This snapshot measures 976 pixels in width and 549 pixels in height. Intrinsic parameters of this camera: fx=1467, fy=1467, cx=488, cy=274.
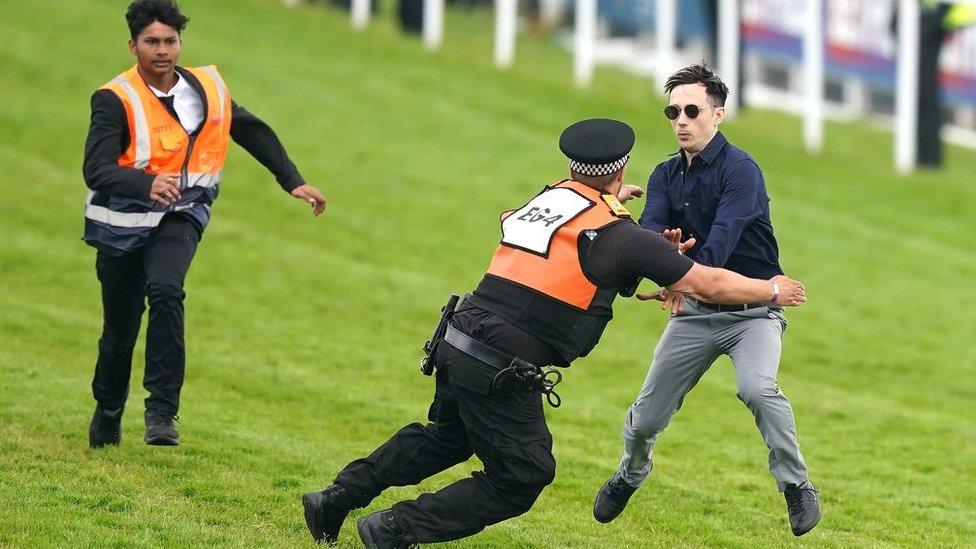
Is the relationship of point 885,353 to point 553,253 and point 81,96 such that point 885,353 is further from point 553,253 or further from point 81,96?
point 81,96

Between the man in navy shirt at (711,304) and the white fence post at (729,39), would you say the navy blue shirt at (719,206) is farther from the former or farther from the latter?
the white fence post at (729,39)

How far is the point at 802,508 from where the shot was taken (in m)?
7.59

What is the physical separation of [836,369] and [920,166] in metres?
9.89

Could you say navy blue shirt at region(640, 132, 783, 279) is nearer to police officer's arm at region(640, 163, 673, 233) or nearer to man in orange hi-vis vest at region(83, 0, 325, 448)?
police officer's arm at region(640, 163, 673, 233)

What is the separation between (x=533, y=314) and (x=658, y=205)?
4.75 ft

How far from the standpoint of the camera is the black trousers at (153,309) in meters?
8.32

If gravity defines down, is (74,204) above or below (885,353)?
above

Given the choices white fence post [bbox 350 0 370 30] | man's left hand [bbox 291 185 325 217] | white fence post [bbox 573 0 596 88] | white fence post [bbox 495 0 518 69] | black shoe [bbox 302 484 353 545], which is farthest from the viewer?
white fence post [bbox 350 0 370 30]

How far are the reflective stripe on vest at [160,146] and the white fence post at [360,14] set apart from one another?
19300 mm

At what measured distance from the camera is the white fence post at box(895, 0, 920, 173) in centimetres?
2209

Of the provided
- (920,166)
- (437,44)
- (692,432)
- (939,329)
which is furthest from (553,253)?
(437,44)

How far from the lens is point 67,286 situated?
1494 centimetres

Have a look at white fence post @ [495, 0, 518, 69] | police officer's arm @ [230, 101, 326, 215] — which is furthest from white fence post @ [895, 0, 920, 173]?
police officer's arm @ [230, 101, 326, 215]

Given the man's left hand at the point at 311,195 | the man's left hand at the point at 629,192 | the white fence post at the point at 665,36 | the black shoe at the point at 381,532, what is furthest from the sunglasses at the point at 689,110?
the white fence post at the point at 665,36
